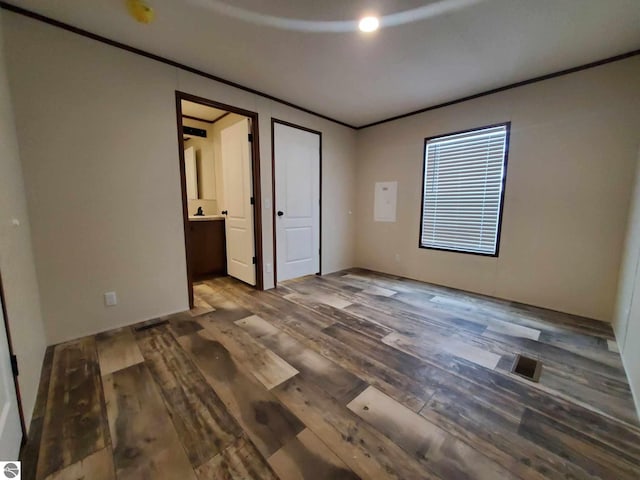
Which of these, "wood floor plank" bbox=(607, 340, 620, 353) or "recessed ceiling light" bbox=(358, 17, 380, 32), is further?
"wood floor plank" bbox=(607, 340, 620, 353)

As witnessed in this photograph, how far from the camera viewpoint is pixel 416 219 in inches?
152

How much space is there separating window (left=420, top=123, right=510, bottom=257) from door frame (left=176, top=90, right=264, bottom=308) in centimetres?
237

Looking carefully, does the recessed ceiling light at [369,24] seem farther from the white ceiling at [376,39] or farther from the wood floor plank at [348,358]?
the wood floor plank at [348,358]

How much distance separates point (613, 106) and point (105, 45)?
4.55 metres

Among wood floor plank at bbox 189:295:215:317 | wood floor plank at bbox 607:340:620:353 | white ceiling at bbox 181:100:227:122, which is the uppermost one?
white ceiling at bbox 181:100:227:122

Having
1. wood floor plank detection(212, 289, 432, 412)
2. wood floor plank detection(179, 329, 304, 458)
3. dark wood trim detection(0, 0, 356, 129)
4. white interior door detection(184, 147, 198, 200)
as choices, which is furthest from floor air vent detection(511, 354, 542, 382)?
white interior door detection(184, 147, 198, 200)

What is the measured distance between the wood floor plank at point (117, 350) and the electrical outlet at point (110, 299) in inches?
9.5

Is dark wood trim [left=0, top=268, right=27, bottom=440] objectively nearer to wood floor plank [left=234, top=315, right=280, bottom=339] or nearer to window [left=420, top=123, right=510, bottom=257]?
wood floor plank [left=234, top=315, right=280, bottom=339]

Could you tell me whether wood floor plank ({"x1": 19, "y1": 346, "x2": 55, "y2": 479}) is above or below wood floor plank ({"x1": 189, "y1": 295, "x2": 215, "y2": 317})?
below

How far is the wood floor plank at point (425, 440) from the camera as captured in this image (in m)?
1.10

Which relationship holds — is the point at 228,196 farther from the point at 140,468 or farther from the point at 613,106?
the point at 613,106

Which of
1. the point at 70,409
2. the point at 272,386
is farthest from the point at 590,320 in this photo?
the point at 70,409

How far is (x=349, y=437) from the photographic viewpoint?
4.11 ft

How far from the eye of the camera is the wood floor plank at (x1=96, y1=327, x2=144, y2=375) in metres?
1.80
